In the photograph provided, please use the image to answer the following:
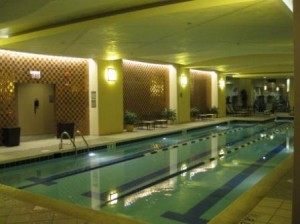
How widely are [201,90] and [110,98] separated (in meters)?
9.17

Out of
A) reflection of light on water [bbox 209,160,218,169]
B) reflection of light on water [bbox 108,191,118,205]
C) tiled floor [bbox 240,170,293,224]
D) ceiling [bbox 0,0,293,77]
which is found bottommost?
reflection of light on water [bbox 108,191,118,205]

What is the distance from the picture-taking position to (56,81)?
11453 millimetres

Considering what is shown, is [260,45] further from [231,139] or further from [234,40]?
[231,139]

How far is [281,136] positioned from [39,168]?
9257 mm

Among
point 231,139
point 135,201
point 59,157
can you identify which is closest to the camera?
point 135,201

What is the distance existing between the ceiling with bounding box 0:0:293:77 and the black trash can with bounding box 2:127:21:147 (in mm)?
2290

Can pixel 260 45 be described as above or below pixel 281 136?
above

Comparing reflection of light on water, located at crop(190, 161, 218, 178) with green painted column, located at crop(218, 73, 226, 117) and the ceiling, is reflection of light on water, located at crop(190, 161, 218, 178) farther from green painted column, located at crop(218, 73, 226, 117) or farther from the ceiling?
green painted column, located at crop(218, 73, 226, 117)

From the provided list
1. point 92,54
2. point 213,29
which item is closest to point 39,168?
point 92,54

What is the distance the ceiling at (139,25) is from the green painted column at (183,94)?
596cm

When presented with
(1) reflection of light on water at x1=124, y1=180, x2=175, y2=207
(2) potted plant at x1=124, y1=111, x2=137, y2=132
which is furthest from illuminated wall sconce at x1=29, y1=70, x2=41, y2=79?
(1) reflection of light on water at x1=124, y1=180, x2=175, y2=207

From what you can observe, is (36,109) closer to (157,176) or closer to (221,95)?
(157,176)

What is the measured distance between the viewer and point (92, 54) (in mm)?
10805

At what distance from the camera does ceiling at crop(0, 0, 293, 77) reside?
228 inches
